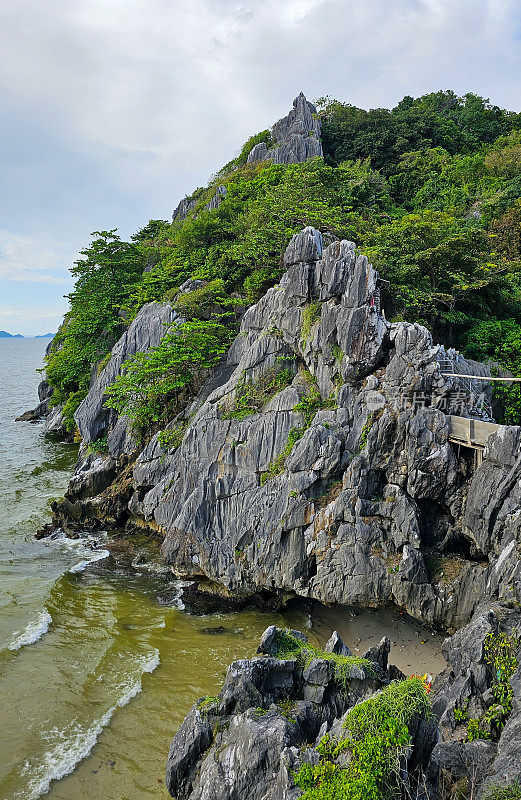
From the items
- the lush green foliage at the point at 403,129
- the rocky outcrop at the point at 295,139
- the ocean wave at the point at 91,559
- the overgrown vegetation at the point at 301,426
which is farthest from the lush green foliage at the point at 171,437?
the lush green foliage at the point at 403,129

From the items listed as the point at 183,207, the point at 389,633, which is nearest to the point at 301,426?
the point at 389,633

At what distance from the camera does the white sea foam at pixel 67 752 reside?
11375mm

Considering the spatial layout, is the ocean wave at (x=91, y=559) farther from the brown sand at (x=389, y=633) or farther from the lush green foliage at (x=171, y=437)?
the brown sand at (x=389, y=633)

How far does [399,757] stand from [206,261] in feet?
95.2

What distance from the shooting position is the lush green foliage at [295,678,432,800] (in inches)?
297

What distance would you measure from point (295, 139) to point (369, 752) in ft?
161

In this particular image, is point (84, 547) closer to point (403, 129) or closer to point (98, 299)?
point (98, 299)

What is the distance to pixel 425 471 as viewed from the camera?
16.2 meters

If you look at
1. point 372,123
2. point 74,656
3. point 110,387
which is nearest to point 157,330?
point 110,387

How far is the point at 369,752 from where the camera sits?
7793 mm

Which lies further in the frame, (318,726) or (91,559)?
(91,559)

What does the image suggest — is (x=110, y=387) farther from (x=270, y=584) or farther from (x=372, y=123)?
(x=372, y=123)

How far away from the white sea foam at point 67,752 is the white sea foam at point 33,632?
4740 mm

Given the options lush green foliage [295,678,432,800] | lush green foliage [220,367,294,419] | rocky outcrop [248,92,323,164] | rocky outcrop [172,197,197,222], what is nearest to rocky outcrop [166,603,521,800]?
lush green foliage [295,678,432,800]
